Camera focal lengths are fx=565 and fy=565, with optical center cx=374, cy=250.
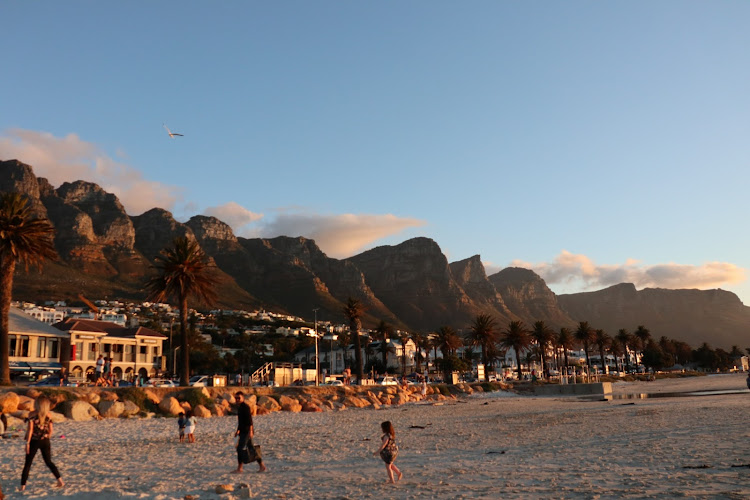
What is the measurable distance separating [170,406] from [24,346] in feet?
111

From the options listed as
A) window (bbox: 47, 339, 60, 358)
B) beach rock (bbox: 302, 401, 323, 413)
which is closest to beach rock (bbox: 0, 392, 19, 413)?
beach rock (bbox: 302, 401, 323, 413)

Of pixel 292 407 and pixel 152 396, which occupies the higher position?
pixel 152 396

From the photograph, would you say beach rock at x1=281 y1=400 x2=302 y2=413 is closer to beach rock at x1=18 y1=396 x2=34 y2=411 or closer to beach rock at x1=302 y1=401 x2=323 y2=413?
beach rock at x1=302 y1=401 x2=323 y2=413

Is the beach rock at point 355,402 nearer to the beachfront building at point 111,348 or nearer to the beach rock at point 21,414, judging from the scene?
the beach rock at point 21,414

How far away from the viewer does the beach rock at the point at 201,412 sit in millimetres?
33600

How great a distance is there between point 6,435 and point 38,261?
21101 millimetres

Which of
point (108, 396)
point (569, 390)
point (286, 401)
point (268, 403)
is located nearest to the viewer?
point (108, 396)

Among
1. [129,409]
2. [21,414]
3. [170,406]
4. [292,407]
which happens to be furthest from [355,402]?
[21,414]

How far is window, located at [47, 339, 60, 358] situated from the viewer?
6159 centimetres

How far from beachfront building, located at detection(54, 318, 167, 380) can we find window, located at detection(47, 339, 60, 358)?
1130 millimetres

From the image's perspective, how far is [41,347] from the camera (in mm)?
60250

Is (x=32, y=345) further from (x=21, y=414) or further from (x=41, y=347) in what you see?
(x=21, y=414)

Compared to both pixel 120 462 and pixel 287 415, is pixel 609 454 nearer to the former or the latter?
pixel 120 462

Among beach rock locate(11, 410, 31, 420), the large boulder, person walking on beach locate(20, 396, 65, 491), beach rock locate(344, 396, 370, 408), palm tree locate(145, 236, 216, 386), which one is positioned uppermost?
palm tree locate(145, 236, 216, 386)
